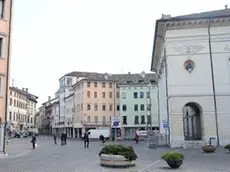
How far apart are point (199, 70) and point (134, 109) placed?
139 feet

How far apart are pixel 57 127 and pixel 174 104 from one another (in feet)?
263

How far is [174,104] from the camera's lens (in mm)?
28781

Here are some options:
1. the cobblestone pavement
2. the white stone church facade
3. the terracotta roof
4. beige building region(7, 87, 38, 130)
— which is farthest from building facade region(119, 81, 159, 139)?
the cobblestone pavement

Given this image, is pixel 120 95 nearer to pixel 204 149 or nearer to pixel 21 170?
pixel 204 149

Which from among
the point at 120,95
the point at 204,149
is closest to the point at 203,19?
the point at 204,149

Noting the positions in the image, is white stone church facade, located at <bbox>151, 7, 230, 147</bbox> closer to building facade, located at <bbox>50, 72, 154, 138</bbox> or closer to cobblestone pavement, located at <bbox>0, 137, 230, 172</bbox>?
cobblestone pavement, located at <bbox>0, 137, 230, 172</bbox>

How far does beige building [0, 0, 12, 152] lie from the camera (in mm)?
22125

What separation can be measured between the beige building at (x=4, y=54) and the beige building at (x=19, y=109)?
5333 cm

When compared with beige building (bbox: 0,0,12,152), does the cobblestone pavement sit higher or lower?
lower

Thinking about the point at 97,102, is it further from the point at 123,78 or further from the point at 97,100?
the point at 123,78

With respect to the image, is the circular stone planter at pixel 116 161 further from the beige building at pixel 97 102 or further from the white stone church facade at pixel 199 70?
the beige building at pixel 97 102

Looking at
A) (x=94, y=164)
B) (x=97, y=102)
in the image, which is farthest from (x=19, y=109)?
(x=94, y=164)

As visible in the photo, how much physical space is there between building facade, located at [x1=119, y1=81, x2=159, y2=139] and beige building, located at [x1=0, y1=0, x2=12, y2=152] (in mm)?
49188

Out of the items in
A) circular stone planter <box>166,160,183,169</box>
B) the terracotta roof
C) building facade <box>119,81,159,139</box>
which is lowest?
circular stone planter <box>166,160,183,169</box>
